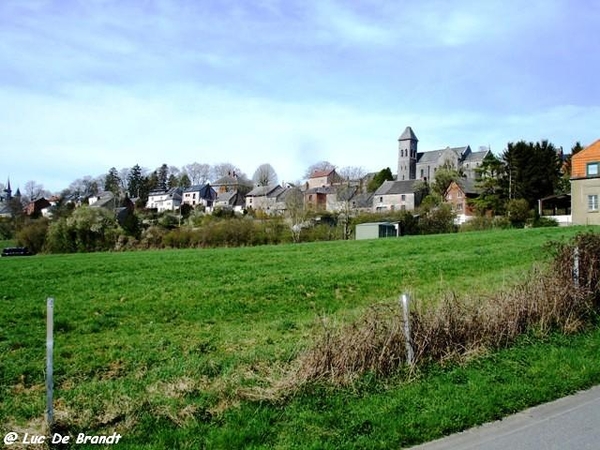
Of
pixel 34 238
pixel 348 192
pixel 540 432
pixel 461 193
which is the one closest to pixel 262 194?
pixel 348 192

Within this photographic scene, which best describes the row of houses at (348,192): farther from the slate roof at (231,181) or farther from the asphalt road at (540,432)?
the asphalt road at (540,432)

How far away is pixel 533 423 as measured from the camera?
5.27 metres

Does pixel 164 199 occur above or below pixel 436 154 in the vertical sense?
below

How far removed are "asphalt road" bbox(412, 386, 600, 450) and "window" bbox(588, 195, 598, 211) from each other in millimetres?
43070

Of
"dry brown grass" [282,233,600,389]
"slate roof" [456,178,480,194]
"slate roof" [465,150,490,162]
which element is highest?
"slate roof" [465,150,490,162]

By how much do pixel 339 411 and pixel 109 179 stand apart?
12527cm

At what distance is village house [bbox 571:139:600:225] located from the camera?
42791 millimetres

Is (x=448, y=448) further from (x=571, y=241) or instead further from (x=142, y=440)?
(x=571, y=241)

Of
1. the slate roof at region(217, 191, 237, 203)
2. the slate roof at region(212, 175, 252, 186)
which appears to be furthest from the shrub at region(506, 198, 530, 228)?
the slate roof at region(212, 175, 252, 186)

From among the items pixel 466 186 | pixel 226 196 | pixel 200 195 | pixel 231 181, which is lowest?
pixel 466 186

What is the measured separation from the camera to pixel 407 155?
4469 inches

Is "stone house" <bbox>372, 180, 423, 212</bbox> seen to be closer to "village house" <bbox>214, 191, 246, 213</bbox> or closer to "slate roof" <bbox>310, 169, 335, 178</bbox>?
"village house" <bbox>214, 191, 246, 213</bbox>

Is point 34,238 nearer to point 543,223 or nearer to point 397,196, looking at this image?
point 543,223

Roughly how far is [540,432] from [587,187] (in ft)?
146
